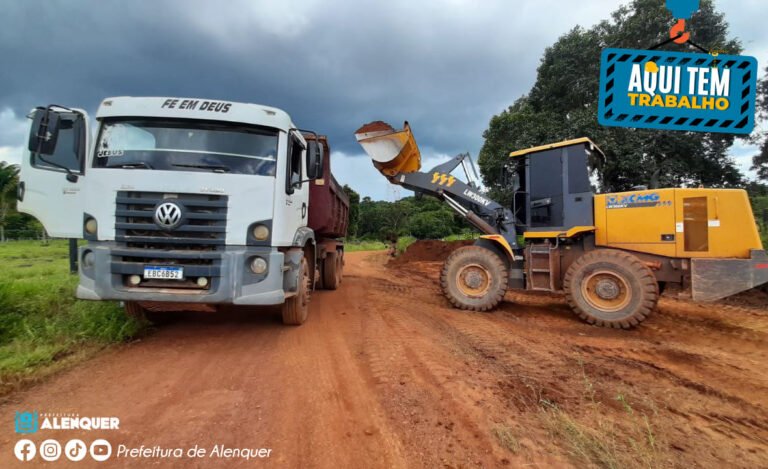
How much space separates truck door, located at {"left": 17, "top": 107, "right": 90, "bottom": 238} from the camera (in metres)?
4.05

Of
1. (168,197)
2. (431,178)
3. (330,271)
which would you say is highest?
(431,178)

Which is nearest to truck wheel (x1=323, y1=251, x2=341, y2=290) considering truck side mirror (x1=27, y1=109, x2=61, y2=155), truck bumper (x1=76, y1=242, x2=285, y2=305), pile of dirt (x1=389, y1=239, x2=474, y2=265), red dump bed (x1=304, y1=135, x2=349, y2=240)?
red dump bed (x1=304, y1=135, x2=349, y2=240)

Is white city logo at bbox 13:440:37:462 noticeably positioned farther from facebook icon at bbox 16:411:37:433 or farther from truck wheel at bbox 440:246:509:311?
truck wheel at bbox 440:246:509:311

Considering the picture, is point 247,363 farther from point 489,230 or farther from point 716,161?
point 716,161

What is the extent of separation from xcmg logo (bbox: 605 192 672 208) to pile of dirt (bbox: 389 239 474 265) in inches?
381

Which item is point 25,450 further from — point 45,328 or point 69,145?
point 69,145

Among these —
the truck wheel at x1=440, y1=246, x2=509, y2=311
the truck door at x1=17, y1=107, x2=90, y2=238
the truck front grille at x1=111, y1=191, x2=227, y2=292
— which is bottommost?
the truck wheel at x1=440, y1=246, x2=509, y2=311

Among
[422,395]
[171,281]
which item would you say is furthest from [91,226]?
[422,395]

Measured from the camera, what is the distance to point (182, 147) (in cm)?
412

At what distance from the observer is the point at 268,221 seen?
4.14m

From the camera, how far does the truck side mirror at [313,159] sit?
4684mm

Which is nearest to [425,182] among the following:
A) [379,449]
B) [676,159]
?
[379,449]

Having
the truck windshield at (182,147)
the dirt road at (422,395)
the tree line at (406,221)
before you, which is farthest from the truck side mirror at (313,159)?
the tree line at (406,221)

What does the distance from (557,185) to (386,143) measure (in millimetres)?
3269
